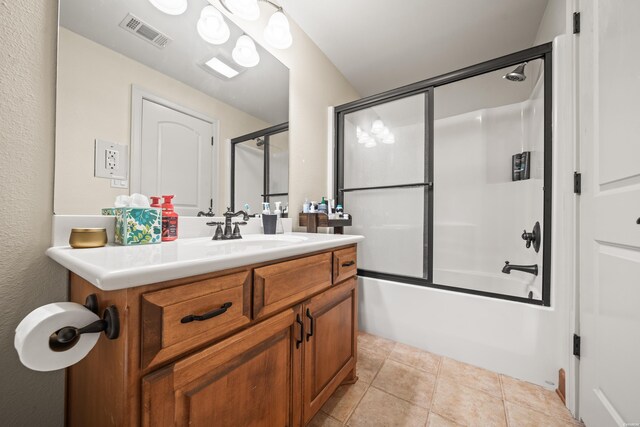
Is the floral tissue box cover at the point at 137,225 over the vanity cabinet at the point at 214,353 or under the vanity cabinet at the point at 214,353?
over

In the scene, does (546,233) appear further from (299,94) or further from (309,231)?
(299,94)

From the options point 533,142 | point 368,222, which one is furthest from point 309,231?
point 533,142

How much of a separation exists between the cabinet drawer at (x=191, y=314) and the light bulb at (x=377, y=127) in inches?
77.1

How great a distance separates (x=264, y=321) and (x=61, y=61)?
41.5 inches

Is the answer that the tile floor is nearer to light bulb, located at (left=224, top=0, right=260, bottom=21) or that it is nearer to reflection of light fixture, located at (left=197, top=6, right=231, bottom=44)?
reflection of light fixture, located at (left=197, top=6, right=231, bottom=44)

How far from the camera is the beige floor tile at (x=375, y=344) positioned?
161 cm

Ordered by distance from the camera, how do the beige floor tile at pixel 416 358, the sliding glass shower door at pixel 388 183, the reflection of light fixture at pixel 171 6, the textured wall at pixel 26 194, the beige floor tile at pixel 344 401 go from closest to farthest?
1. the textured wall at pixel 26 194
2. the reflection of light fixture at pixel 171 6
3. the beige floor tile at pixel 344 401
4. the beige floor tile at pixel 416 358
5. the sliding glass shower door at pixel 388 183

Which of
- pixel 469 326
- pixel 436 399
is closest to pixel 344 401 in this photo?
pixel 436 399

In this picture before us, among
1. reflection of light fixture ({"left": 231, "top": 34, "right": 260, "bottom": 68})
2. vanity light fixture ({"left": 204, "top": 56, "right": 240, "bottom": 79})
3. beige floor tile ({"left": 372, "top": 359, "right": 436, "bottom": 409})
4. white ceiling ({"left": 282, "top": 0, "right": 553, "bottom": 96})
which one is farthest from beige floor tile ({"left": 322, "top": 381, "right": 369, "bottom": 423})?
white ceiling ({"left": 282, "top": 0, "right": 553, "bottom": 96})

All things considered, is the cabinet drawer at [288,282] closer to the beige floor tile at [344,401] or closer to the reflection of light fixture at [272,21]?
the beige floor tile at [344,401]

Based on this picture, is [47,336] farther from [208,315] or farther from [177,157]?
[177,157]

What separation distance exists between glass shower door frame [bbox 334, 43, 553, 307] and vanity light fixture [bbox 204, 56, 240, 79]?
1079mm

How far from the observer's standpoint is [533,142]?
1832 mm

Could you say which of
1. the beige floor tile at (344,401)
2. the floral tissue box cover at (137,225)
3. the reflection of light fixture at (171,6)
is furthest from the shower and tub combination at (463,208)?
the floral tissue box cover at (137,225)
